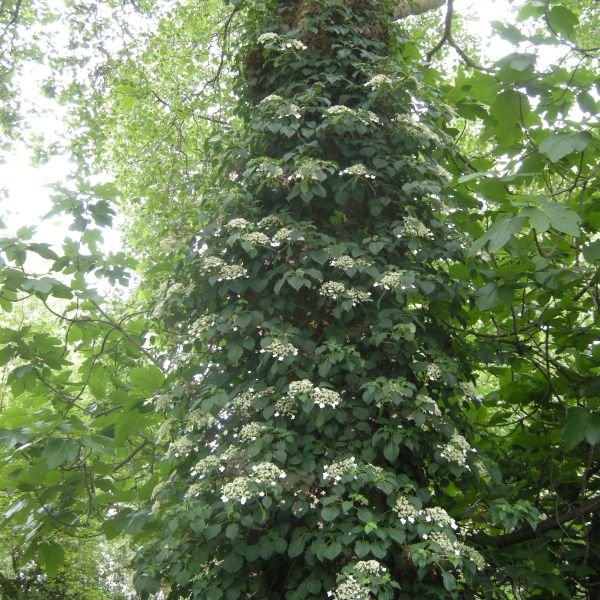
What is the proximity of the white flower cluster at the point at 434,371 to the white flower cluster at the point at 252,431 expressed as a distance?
0.72m

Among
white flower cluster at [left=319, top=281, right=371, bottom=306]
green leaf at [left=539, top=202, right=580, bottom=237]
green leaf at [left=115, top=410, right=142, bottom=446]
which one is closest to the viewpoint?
green leaf at [left=539, top=202, right=580, bottom=237]

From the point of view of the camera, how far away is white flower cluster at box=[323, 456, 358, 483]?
2.38 m

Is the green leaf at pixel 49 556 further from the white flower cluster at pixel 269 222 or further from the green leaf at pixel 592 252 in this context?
the green leaf at pixel 592 252

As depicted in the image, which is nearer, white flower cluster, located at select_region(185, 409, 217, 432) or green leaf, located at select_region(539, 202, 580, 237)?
green leaf, located at select_region(539, 202, 580, 237)

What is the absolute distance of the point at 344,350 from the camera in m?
2.65

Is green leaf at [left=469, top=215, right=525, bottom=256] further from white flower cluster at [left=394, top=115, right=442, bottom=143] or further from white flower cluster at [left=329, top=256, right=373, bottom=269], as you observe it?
white flower cluster at [left=394, top=115, right=442, bottom=143]

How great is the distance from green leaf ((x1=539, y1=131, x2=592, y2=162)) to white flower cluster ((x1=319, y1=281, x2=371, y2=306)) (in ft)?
3.02

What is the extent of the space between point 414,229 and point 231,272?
85cm

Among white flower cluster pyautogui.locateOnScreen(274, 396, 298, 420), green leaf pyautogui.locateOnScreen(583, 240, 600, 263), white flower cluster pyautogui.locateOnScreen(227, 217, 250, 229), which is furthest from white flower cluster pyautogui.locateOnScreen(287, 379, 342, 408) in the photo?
green leaf pyautogui.locateOnScreen(583, 240, 600, 263)

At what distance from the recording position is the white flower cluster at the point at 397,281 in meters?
2.70

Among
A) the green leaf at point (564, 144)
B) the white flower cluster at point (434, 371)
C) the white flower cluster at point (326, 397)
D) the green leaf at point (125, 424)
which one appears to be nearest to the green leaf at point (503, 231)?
the green leaf at point (564, 144)

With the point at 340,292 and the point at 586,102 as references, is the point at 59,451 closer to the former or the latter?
the point at 340,292


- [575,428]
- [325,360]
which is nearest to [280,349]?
[325,360]

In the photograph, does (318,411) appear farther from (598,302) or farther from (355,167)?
(598,302)
